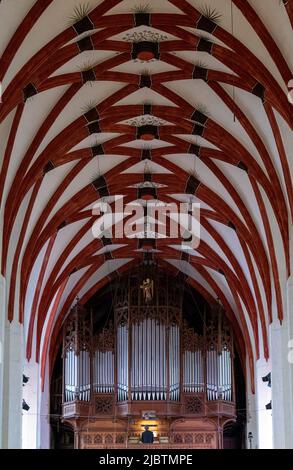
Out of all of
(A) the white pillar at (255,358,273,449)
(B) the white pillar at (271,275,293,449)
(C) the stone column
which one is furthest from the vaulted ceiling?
(C) the stone column

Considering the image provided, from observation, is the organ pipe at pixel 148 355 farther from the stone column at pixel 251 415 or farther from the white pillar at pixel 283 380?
the white pillar at pixel 283 380

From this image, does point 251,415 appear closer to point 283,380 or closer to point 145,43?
point 283,380

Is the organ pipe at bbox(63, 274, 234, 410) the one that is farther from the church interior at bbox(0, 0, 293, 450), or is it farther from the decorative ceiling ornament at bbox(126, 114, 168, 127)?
the decorative ceiling ornament at bbox(126, 114, 168, 127)

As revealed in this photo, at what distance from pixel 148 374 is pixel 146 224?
237 inches

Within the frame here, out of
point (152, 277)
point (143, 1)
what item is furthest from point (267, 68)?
point (152, 277)

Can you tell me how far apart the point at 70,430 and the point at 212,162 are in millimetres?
14847

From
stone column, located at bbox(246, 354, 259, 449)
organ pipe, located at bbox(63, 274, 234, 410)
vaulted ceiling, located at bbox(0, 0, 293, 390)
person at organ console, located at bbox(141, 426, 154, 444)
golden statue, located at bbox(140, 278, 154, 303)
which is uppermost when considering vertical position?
vaulted ceiling, located at bbox(0, 0, 293, 390)

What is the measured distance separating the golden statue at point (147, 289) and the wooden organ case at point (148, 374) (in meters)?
0.04

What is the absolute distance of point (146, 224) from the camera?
3778 centimetres

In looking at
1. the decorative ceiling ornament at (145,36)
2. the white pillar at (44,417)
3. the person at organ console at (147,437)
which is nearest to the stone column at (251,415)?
the person at organ console at (147,437)

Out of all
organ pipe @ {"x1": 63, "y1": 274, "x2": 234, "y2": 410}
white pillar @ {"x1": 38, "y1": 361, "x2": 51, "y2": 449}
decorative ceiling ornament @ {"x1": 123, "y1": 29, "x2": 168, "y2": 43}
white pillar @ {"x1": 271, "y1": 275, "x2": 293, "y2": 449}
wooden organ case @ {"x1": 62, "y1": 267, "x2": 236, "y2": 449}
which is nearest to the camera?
decorative ceiling ornament @ {"x1": 123, "y1": 29, "x2": 168, "y2": 43}

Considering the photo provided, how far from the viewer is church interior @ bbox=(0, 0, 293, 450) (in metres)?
23.9

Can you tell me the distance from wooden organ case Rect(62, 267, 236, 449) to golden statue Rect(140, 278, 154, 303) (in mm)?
40

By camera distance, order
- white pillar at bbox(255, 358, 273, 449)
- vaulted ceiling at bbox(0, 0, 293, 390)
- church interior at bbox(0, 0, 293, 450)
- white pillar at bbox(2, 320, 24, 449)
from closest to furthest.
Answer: vaulted ceiling at bbox(0, 0, 293, 390) → church interior at bbox(0, 0, 293, 450) → white pillar at bbox(2, 320, 24, 449) → white pillar at bbox(255, 358, 273, 449)
